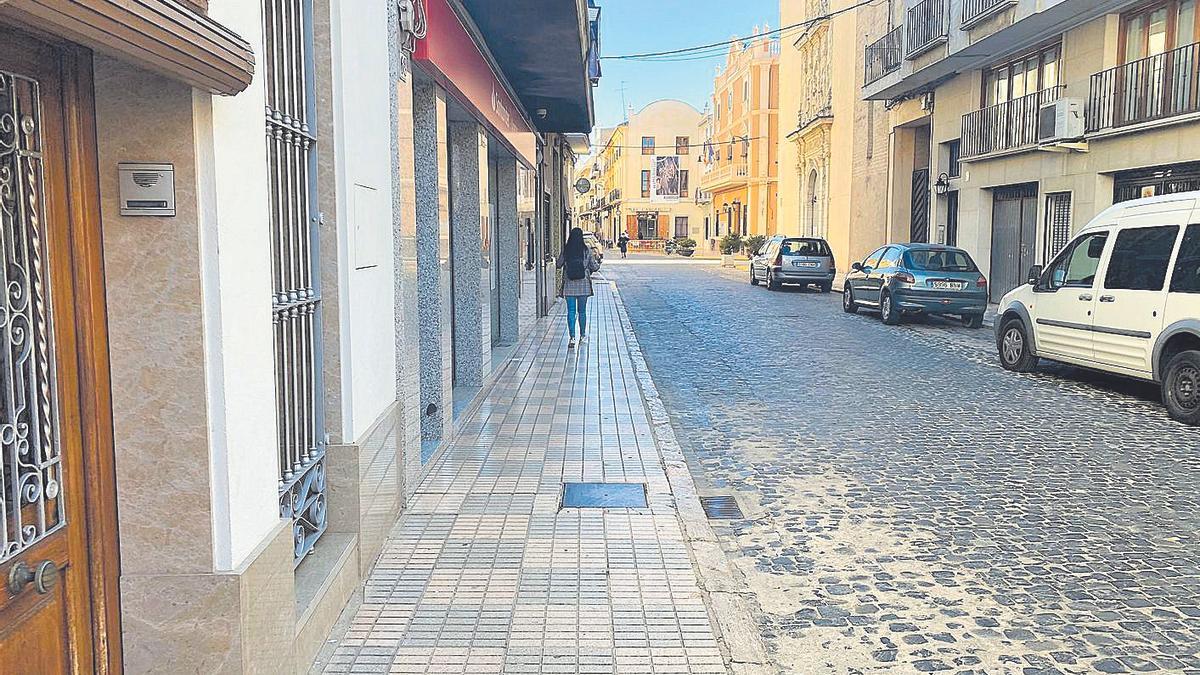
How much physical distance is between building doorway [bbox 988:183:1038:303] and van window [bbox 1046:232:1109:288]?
34.5 ft

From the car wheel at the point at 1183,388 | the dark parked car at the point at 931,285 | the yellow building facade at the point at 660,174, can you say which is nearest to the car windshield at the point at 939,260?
the dark parked car at the point at 931,285

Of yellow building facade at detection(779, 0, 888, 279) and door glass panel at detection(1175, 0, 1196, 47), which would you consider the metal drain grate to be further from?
yellow building facade at detection(779, 0, 888, 279)

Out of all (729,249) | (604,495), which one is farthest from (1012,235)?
(729,249)

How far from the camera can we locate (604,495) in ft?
20.4

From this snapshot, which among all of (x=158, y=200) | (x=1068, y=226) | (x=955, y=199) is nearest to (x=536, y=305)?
(x=1068, y=226)

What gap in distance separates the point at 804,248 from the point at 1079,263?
17135mm

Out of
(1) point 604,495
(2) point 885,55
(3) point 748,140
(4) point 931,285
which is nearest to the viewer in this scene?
(1) point 604,495

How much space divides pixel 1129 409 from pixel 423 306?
22.8 ft

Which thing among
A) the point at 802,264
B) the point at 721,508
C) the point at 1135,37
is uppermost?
the point at 1135,37

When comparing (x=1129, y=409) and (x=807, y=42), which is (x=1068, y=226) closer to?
(x=1129, y=409)

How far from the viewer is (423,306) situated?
7359 millimetres

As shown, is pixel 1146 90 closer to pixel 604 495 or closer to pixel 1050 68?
pixel 1050 68

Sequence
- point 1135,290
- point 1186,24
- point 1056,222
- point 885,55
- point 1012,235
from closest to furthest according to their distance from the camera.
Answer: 1. point 1135,290
2. point 1186,24
3. point 1056,222
4. point 1012,235
5. point 885,55

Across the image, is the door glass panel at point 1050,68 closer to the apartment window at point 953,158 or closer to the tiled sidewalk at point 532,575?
the apartment window at point 953,158
